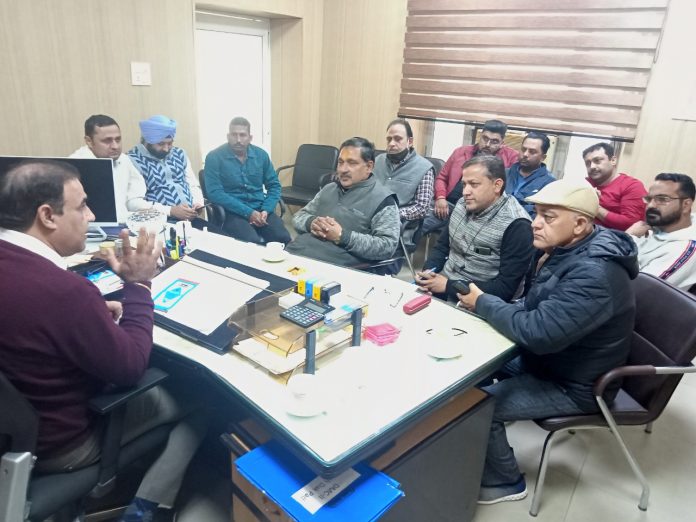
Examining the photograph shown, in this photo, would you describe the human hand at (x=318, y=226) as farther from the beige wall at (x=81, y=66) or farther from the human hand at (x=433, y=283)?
the beige wall at (x=81, y=66)

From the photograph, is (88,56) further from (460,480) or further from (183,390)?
(460,480)

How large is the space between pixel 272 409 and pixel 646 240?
2.43m

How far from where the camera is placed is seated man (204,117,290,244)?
3.57 meters

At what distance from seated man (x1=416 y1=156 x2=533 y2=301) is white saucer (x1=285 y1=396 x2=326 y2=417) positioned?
102 cm

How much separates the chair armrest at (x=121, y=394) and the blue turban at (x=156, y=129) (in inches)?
83.4

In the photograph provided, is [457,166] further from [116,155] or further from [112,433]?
[112,433]

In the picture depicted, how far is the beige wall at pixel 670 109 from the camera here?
10.5 ft

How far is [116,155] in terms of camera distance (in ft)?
9.44

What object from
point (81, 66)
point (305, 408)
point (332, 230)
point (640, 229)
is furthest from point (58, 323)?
point (640, 229)

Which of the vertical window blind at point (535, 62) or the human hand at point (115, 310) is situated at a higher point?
the vertical window blind at point (535, 62)

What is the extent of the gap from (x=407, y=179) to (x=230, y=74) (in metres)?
2.30

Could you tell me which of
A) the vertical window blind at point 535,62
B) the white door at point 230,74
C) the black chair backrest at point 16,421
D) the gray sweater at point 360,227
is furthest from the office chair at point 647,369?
the white door at point 230,74

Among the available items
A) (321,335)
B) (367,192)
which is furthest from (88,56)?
(321,335)

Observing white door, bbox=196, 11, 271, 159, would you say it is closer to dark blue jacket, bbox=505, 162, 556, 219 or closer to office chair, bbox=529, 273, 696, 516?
dark blue jacket, bbox=505, 162, 556, 219
